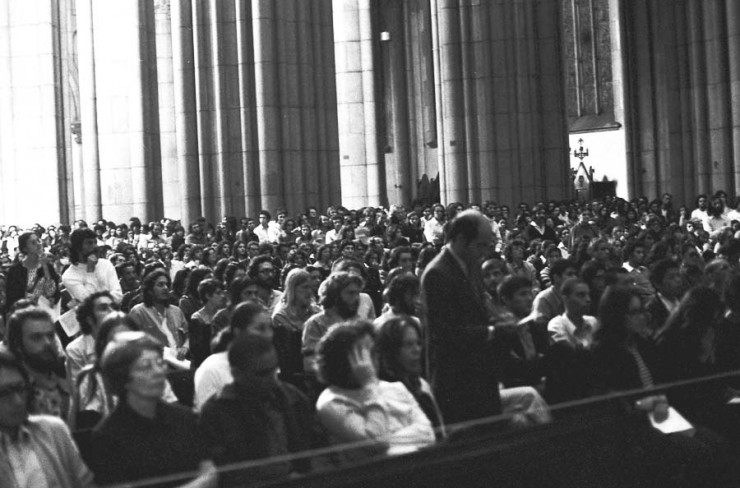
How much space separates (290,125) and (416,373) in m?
22.7

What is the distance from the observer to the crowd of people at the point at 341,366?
6.73 m

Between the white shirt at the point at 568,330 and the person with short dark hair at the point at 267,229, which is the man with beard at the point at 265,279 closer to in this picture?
the white shirt at the point at 568,330

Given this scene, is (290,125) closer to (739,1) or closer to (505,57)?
(505,57)

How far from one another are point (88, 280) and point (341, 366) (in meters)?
7.29

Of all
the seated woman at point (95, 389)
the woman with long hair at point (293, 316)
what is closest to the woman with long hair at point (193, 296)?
the woman with long hair at point (293, 316)

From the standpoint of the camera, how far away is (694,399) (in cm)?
823

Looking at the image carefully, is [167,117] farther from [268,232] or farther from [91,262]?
[91,262]

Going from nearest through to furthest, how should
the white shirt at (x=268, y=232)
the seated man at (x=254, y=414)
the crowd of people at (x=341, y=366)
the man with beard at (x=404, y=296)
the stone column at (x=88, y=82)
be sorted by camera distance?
the crowd of people at (x=341, y=366)
the seated man at (x=254, y=414)
the man with beard at (x=404, y=296)
the white shirt at (x=268, y=232)
the stone column at (x=88, y=82)

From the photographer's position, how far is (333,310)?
38.2 feet

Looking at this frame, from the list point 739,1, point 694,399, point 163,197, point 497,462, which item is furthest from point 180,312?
point 739,1

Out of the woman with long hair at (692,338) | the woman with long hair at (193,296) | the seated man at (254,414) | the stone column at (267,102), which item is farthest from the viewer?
the stone column at (267,102)

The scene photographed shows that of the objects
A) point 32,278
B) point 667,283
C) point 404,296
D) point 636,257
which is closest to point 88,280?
point 32,278

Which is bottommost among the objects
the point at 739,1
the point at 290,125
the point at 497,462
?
the point at 497,462

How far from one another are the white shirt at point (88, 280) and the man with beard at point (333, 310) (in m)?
3.55
